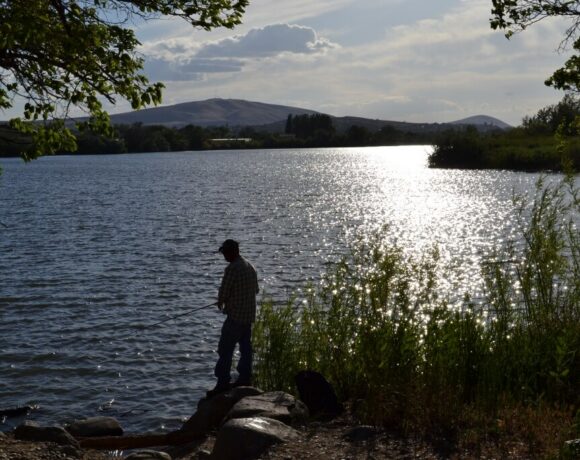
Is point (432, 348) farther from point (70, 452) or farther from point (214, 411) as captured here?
point (70, 452)

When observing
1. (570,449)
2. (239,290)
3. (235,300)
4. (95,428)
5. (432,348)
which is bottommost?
(95,428)

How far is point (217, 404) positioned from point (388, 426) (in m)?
3.26

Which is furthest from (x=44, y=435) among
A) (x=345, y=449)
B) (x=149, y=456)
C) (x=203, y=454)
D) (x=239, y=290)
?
(x=345, y=449)

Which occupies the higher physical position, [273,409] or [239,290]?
[239,290]

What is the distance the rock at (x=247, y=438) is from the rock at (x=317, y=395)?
4.27ft

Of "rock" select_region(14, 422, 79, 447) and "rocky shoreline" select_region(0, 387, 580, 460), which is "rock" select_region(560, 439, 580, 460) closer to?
"rocky shoreline" select_region(0, 387, 580, 460)

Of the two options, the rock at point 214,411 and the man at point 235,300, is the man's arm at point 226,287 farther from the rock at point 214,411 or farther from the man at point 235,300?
the rock at point 214,411

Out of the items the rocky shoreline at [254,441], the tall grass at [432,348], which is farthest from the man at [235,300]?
the tall grass at [432,348]

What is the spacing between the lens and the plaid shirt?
477 inches

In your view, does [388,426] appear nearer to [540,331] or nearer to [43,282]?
[540,331]

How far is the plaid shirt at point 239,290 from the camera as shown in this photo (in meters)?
12.1

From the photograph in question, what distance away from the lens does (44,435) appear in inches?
448

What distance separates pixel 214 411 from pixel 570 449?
6849 mm

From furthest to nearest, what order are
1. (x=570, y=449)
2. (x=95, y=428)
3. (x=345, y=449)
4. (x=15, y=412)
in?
(x=15, y=412) → (x=95, y=428) → (x=345, y=449) → (x=570, y=449)
